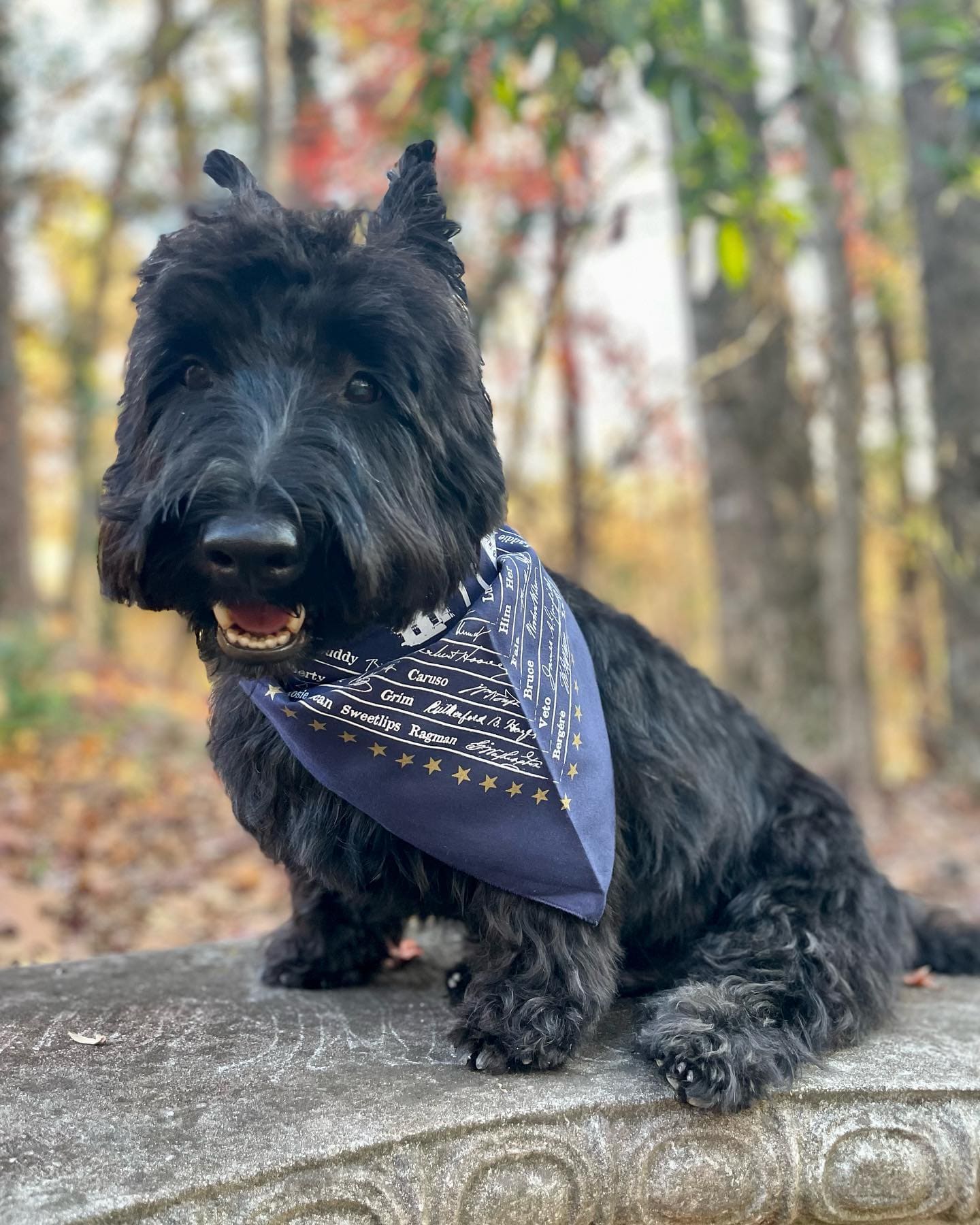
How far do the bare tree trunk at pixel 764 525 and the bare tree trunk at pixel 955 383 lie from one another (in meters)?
1.15

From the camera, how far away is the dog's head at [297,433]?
86.4 inches

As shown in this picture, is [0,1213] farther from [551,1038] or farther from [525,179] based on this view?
[525,179]

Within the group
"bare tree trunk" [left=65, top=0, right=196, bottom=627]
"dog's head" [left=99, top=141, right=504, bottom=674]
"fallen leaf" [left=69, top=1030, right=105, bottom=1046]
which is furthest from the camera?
"bare tree trunk" [left=65, top=0, right=196, bottom=627]

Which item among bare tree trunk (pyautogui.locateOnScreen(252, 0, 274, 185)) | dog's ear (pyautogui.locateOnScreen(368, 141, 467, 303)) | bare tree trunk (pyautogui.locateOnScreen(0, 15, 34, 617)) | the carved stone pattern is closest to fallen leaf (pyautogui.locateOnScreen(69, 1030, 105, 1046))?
the carved stone pattern

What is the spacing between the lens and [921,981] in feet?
11.5

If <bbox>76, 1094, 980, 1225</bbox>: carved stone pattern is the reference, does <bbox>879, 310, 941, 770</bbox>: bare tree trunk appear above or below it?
above

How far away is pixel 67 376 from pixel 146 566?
50.9ft

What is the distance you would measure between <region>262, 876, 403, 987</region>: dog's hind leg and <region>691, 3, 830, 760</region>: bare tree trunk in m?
6.15

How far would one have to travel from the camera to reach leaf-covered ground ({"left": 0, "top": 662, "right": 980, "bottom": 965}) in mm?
5227

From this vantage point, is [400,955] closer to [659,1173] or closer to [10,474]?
[659,1173]

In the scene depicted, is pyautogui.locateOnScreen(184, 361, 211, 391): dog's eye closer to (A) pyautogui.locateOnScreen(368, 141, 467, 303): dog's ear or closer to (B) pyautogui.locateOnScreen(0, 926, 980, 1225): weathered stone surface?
(A) pyautogui.locateOnScreen(368, 141, 467, 303): dog's ear

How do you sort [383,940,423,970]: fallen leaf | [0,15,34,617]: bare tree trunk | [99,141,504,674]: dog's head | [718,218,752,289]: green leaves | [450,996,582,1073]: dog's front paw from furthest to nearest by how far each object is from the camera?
[0,15,34,617]: bare tree trunk → [718,218,752,289]: green leaves → [383,940,423,970]: fallen leaf → [450,996,582,1073]: dog's front paw → [99,141,504,674]: dog's head

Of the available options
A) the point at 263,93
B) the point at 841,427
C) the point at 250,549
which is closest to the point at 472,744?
the point at 250,549

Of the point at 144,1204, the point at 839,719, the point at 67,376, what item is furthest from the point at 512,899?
the point at 67,376
